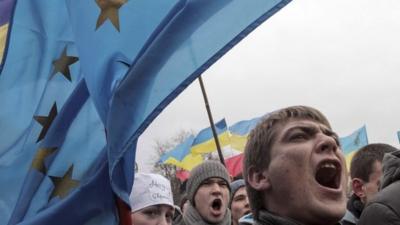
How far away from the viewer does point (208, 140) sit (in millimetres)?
11367

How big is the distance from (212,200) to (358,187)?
1035mm

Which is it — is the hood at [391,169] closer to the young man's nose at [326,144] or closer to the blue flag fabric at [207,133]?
the young man's nose at [326,144]

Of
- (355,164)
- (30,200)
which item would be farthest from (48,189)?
(355,164)

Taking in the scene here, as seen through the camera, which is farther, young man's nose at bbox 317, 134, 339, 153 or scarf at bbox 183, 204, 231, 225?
scarf at bbox 183, 204, 231, 225

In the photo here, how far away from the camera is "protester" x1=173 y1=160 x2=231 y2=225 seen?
4047 mm

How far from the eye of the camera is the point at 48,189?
2646mm

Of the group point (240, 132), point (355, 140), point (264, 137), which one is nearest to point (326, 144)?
point (264, 137)

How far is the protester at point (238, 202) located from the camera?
181 inches

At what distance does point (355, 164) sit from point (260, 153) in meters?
1.71

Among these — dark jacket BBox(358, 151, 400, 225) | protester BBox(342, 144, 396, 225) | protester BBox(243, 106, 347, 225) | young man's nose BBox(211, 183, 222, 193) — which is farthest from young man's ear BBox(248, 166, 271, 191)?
young man's nose BBox(211, 183, 222, 193)

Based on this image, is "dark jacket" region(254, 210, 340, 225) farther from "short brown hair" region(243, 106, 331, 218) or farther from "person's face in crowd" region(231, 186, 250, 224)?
"person's face in crowd" region(231, 186, 250, 224)

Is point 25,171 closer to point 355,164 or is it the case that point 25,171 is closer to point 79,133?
point 79,133

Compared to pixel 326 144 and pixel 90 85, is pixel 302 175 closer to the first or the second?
pixel 326 144

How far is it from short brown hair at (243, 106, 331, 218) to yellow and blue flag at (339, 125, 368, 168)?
9.16 m
